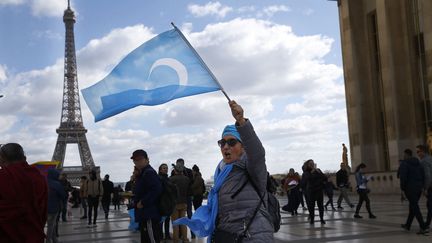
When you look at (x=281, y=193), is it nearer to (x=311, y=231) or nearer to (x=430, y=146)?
(x=430, y=146)

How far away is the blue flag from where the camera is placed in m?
5.01

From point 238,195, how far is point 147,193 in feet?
13.0

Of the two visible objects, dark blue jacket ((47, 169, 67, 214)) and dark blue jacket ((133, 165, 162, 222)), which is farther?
dark blue jacket ((47, 169, 67, 214))

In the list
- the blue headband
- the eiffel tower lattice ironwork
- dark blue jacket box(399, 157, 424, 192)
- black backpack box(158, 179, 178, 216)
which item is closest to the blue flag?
the blue headband

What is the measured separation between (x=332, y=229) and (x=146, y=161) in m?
5.93

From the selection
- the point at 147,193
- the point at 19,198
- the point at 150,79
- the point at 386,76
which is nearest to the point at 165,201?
the point at 147,193

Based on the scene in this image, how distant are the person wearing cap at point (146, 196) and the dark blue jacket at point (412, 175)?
18.2 ft

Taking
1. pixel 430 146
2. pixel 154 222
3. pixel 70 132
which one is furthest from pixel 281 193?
pixel 70 132

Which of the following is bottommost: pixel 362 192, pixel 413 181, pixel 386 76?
pixel 362 192

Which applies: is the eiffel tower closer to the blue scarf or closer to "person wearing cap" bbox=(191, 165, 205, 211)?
"person wearing cap" bbox=(191, 165, 205, 211)

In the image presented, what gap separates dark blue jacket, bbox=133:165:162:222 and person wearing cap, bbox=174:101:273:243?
3609 mm

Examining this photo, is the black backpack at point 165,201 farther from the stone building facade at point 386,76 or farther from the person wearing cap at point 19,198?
the stone building facade at point 386,76

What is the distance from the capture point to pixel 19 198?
4238mm

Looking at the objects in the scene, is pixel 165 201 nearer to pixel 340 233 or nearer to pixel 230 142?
pixel 230 142
